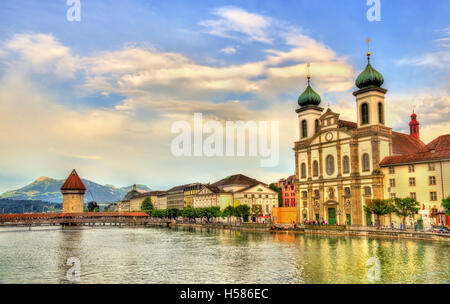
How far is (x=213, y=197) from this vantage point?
108125 mm

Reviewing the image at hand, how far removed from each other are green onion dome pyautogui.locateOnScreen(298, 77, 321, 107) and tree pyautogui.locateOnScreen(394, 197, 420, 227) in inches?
1028

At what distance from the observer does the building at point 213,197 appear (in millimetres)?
104000

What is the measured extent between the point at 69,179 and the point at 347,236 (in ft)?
321

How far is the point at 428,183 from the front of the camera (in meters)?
51.3

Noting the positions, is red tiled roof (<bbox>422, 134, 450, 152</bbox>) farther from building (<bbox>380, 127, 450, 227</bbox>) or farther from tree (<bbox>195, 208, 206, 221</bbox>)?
tree (<bbox>195, 208, 206, 221</bbox>)

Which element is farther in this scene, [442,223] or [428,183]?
[428,183]

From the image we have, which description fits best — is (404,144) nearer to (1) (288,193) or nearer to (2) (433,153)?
(2) (433,153)

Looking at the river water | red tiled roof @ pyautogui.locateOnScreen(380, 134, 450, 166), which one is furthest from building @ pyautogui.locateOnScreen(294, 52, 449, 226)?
the river water

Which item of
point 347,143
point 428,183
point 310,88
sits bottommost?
point 428,183

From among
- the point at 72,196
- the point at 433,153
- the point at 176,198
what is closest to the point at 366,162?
the point at 433,153
